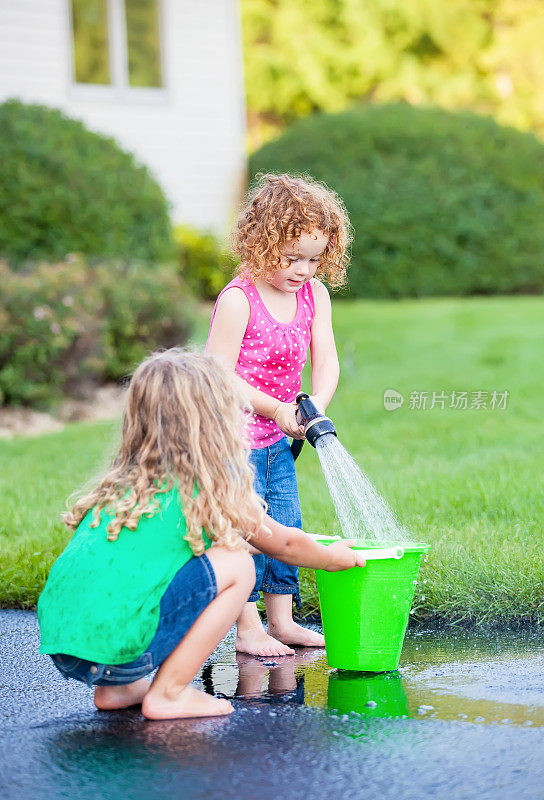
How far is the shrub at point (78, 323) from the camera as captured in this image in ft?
23.6

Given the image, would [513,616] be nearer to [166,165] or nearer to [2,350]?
[2,350]

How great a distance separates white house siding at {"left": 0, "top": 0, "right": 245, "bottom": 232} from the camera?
11648 millimetres

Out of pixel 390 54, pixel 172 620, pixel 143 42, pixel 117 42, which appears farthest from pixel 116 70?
pixel 172 620

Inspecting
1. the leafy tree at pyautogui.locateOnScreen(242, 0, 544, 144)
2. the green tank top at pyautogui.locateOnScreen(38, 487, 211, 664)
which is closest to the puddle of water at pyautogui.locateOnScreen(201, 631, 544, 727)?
the green tank top at pyautogui.locateOnScreen(38, 487, 211, 664)

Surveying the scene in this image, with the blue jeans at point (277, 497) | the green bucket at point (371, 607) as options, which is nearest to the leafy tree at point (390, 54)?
the blue jeans at point (277, 497)

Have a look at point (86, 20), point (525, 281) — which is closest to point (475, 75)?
point (525, 281)

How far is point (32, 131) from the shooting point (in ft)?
29.7

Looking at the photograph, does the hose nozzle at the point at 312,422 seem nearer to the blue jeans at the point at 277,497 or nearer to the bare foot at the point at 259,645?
the blue jeans at the point at 277,497

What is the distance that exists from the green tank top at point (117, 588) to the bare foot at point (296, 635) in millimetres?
841

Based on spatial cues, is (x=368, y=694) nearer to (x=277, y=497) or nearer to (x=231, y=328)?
(x=277, y=497)

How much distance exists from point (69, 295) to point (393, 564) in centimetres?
499

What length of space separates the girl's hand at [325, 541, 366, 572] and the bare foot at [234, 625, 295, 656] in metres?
0.53

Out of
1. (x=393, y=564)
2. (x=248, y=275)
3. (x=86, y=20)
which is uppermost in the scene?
(x=86, y=20)

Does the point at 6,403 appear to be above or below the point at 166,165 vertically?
below
